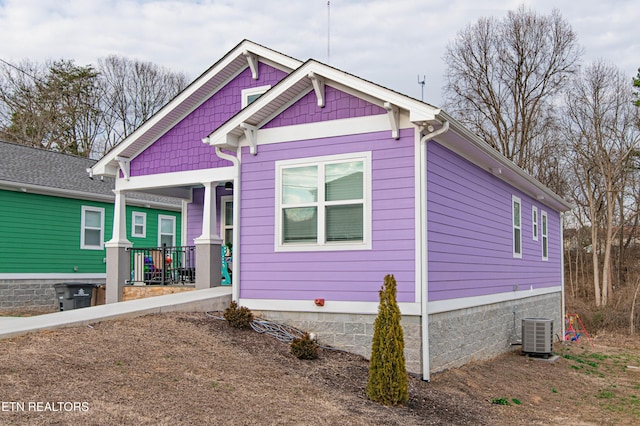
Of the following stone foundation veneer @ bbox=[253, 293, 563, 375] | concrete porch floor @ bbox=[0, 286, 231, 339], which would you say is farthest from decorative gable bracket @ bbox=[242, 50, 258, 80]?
stone foundation veneer @ bbox=[253, 293, 563, 375]

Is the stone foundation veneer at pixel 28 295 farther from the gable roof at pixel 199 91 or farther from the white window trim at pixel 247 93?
the white window trim at pixel 247 93

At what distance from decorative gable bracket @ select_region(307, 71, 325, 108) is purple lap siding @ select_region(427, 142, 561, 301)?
6.08 ft

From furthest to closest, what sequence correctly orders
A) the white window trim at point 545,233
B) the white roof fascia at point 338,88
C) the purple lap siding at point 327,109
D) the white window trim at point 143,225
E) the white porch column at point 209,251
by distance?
the white window trim at point 143,225 → the white window trim at point 545,233 → the white porch column at point 209,251 → the purple lap siding at point 327,109 → the white roof fascia at point 338,88

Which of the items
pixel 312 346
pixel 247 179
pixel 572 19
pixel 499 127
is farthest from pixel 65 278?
pixel 572 19

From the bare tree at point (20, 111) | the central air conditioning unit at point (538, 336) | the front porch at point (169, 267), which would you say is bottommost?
the central air conditioning unit at point (538, 336)

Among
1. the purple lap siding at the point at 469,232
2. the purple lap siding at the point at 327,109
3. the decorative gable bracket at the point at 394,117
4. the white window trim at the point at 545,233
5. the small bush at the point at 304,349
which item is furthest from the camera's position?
the white window trim at the point at 545,233

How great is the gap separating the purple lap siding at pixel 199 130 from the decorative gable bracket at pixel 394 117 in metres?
3.54

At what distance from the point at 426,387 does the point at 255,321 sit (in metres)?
2.82

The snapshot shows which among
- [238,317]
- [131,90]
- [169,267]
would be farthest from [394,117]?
[131,90]

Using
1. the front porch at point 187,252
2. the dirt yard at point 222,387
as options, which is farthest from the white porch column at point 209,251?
the dirt yard at point 222,387

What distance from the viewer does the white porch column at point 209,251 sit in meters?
11.3

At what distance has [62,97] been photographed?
31703mm

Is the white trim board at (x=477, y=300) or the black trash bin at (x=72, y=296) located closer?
the white trim board at (x=477, y=300)

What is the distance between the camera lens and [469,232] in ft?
A: 34.9
